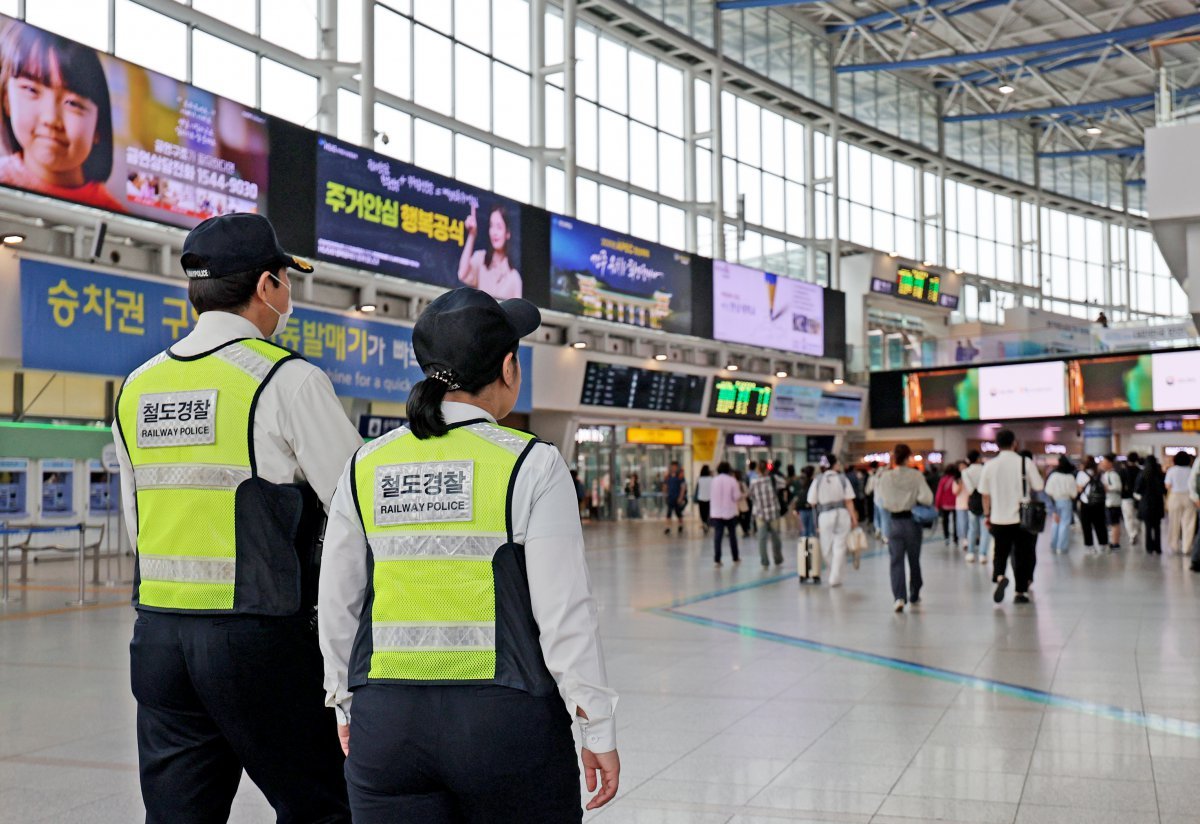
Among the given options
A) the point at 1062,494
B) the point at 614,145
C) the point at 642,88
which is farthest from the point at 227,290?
the point at 642,88

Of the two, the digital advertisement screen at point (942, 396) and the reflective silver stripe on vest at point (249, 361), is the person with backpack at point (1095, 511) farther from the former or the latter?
the reflective silver stripe on vest at point (249, 361)

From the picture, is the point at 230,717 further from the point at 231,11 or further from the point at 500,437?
the point at 231,11

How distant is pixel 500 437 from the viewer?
87.6 inches

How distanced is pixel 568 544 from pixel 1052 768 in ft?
12.9

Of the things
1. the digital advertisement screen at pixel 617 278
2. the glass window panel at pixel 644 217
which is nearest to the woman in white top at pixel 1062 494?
the digital advertisement screen at pixel 617 278

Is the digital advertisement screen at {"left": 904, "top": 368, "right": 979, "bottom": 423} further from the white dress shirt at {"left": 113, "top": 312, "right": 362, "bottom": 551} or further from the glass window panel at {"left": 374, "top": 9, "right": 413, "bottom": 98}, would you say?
the white dress shirt at {"left": 113, "top": 312, "right": 362, "bottom": 551}

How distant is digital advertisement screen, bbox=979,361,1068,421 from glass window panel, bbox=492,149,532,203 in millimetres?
14824

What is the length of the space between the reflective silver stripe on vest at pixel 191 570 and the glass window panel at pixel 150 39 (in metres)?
17.1

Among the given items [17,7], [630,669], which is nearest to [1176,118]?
[630,669]

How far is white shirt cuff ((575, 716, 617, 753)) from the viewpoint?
2.15m

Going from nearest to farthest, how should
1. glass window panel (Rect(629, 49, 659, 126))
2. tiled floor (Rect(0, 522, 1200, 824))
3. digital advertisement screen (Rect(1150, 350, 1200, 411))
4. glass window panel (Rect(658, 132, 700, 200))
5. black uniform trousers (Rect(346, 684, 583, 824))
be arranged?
black uniform trousers (Rect(346, 684, 583, 824))
tiled floor (Rect(0, 522, 1200, 824))
digital advertisement screen (Rect(1150, 350, 1200, 411))
glass window panel (Rect(629, 49, 659, 126))
glass window panel (Rect(658, 132, 700, 200))

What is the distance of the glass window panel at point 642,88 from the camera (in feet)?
101

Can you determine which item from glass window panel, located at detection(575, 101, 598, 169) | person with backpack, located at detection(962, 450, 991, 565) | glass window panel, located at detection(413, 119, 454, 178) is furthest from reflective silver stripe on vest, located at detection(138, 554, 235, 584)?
glass window panel, located at detection(575, 101, 598, 169)

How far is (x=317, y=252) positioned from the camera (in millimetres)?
18125
